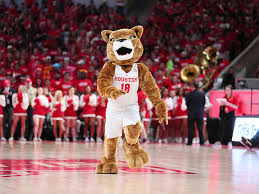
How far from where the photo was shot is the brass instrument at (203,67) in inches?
732

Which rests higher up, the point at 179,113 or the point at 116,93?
the point at 179,113

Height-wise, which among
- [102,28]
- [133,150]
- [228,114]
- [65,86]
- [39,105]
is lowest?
[133,150]

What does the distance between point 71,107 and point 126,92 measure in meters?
9.59

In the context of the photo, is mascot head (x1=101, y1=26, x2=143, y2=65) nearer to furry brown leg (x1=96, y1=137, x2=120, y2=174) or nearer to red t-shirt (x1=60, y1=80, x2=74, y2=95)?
furry brown leg (x1=96, y1=137, x2=120, y2=174)

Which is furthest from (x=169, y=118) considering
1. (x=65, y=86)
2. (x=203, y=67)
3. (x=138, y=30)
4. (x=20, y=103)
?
(x=138, y=30)

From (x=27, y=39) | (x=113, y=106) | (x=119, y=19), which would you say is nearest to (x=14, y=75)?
(x=27, y=39)

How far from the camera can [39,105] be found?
15.3 meters

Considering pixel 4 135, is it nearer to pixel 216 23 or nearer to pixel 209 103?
pixel 209 103

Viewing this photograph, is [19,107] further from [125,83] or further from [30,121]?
[125,83]

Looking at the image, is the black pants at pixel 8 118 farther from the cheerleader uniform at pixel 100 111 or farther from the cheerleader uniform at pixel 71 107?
the cheerleader uniform at pixel 100 111

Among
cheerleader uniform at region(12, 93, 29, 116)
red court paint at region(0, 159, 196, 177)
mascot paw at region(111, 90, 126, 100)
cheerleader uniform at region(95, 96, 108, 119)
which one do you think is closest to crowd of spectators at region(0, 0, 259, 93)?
cheerleader uniform at region(95, 96, 108, 119)

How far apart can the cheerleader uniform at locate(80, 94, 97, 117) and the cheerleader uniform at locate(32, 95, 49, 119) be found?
4.30 ft

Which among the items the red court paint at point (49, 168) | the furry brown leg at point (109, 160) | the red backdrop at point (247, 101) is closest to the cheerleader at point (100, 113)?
the red backdrop at point (247, 101)

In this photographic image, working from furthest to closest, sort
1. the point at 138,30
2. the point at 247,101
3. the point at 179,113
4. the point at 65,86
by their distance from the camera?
the point at 179,113, the point at 65,86, the point at 247,101, the point at 138,30
